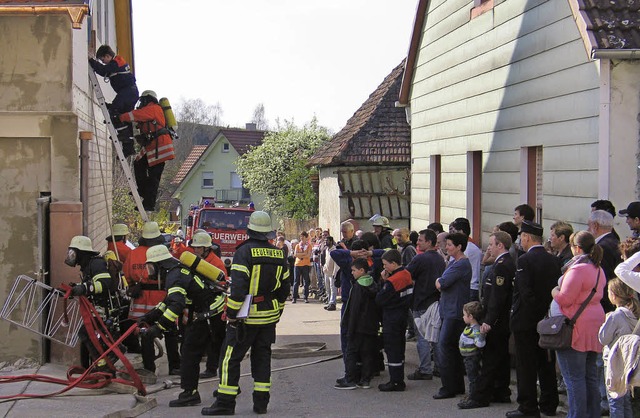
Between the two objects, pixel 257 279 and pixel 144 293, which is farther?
pixel 144 293

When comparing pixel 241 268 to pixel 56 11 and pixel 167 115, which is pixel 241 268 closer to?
pixel 56 11

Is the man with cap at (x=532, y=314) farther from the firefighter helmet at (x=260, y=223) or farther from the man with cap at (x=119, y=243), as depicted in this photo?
the man with cap at (x=119, y=243)

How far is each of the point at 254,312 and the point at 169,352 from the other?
9.13 feet

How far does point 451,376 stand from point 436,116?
26.6ft

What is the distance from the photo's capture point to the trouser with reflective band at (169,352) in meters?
10.9

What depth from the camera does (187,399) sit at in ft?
31.1

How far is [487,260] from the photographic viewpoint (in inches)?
384

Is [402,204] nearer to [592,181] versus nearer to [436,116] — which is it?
[436,116]

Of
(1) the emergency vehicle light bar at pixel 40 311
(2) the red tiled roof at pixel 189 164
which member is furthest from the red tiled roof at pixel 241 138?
(1) the emergency vehicle light bar at pixel 40 311

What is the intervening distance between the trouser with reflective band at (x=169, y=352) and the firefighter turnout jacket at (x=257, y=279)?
6.80ft

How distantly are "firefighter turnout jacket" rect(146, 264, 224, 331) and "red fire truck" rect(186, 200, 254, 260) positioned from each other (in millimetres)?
14684

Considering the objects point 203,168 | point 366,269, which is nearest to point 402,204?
point 366,269

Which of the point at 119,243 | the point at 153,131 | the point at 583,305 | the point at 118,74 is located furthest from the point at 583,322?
the point at 118,74

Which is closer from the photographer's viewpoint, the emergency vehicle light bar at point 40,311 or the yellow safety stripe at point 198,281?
the yellow safety stripe at point 198,281
